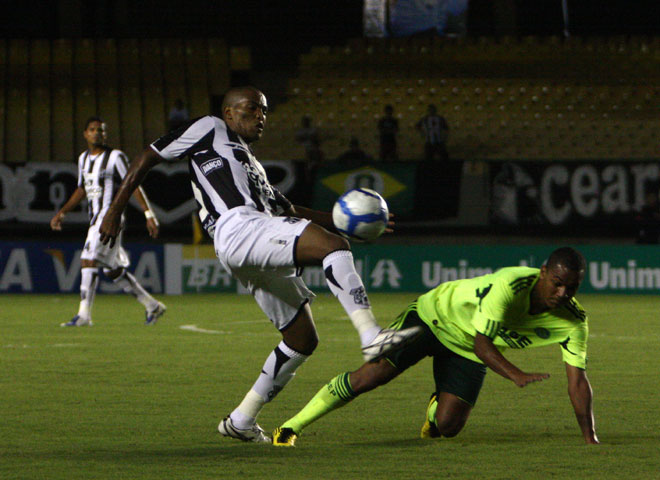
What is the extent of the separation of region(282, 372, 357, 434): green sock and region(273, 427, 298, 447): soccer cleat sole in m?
0.03

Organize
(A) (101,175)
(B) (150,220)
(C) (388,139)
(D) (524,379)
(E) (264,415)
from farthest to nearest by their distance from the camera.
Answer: (C) (388,139) → (A) (101,175) → (B) (150,220) → (E) (264,415) → (D) (524,379)

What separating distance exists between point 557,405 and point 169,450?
114 inches

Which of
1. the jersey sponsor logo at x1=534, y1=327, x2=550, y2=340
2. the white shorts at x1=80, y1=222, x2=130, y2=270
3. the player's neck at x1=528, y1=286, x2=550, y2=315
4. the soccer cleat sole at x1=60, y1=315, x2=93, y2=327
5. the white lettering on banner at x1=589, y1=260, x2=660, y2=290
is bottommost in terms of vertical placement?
the white lettering on banner at x1=589, y1=260, x2=660, y2=290

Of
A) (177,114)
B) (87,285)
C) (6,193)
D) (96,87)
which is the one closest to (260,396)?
(87,285)

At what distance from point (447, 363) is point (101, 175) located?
23.4ft

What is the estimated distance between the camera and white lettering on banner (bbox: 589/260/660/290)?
19.6 meters

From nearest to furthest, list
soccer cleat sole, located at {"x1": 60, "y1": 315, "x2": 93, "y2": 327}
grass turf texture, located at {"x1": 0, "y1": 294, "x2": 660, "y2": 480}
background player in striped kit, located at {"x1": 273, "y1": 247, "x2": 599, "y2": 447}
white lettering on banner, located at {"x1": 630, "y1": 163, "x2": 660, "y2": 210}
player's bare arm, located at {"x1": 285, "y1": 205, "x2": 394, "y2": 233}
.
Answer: grass turf texture, located at {"x1": 0, "y1": 294, "x2": 660, "y2": 480} → background player in striped kit, located at {"x1": 273, "y1": 247, "x2": 599, "y2": 447} → player's bare arm, located at {"x1": 285, "y1": 205, "x2": 394, "y2": 233} → soccer cleat sole, located at {"x1": 60, "y1": 315, "x2": 93, "y2": 327} → white lettering on banner, located at {"x1": 630, "y1": 163, "x2": 660, "y2": 210}

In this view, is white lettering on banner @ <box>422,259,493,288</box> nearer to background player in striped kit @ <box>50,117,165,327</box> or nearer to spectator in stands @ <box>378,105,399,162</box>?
spectator in stands @ <box>378,105,399,162</box>

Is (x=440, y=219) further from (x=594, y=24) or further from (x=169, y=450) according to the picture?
(x=169, y=450)

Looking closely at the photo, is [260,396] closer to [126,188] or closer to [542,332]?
[126,188]

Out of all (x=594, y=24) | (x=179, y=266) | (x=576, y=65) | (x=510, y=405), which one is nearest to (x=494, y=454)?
(x=510, y=405)

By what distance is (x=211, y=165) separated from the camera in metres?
5.64

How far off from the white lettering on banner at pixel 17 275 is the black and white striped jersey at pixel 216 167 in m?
14.3

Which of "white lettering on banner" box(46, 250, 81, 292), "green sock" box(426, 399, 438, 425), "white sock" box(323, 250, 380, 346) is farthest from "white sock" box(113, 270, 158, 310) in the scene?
"white sock" box(323, 250, 380, 346)
